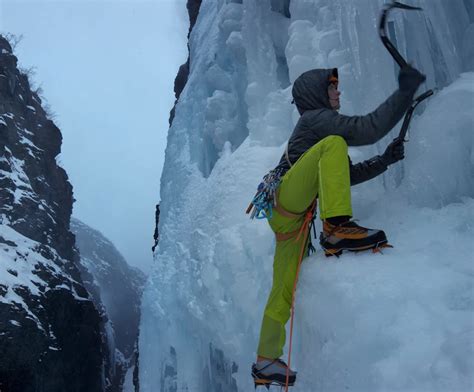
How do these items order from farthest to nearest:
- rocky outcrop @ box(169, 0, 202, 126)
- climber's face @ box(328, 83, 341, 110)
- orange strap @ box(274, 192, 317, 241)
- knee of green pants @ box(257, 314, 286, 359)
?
rocky outcrop @ box(169, 0, 202, 126), climber's face @ box(328, 83, 341, 110), orange strap @ box(274, 192, 317, 241), knee of green pants @ box(257, 314, 286, 359)

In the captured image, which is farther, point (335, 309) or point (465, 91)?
point (465, 91)

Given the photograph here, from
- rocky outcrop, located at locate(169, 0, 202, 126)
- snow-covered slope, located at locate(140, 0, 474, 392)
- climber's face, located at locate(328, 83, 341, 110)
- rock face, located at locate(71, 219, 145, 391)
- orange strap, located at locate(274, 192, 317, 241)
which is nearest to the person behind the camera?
snow-covered slope, located at locate(140, 0, 474, 392)

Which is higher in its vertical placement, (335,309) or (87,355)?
(87,355)

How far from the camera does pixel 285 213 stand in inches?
98.3

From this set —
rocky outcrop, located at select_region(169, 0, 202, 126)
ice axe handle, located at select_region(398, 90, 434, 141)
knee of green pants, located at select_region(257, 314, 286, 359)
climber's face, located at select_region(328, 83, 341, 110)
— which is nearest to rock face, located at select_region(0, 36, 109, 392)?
rocky outcrop, located at select_region(169, 0, 202, 126)

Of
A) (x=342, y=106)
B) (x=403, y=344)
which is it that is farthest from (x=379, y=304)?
(x=342, y=106)

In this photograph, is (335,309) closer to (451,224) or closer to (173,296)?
(451,224)

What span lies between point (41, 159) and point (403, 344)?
15126 millimetres

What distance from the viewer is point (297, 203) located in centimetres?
243

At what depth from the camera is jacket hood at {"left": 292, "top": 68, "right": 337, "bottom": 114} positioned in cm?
256

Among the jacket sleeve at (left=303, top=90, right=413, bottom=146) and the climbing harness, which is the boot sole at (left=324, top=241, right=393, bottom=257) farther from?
the jacket sleeve at (left=303, top=90, right=413, bottom=146)

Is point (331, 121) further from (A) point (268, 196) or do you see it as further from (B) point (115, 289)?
(B) point (115, 289)

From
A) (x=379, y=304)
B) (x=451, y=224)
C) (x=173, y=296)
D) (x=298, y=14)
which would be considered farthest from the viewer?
(x=173, y=296)

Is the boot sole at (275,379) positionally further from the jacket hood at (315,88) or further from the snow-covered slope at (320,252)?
the jacket hood at (315,88)
